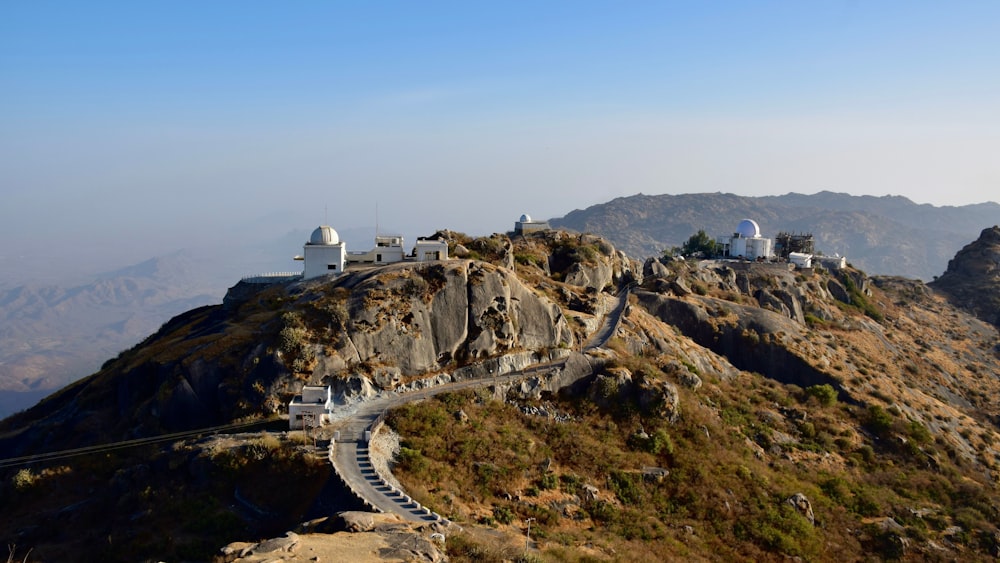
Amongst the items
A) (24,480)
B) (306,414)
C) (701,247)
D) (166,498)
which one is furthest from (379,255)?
(701,247)

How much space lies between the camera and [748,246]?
109438mm

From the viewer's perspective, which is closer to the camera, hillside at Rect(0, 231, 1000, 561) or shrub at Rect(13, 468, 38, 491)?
hillside at Rect(0, 231, 1000, 561)

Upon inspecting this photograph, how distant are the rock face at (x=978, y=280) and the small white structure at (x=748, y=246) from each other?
58416 mm

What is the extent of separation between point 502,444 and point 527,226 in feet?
190

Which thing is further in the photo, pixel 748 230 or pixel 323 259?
pixel 748 230

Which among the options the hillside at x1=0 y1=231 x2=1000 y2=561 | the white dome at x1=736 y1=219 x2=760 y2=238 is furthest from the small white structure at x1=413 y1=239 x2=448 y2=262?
the white dome at x1=736 y1=219 x2=760 y2=238

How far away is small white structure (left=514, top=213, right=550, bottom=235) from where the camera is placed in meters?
91.1

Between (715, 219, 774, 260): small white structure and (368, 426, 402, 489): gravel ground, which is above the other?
(715, 219, 774, 260): small white structure

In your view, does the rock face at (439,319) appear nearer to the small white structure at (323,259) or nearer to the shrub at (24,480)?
the small white structure at (323,259)

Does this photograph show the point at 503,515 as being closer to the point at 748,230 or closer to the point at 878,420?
the point at 878,420

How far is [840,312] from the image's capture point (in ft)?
322

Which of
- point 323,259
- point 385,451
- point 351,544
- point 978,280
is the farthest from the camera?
point 978,280

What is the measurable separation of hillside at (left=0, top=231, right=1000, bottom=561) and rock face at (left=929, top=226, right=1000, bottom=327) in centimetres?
8659

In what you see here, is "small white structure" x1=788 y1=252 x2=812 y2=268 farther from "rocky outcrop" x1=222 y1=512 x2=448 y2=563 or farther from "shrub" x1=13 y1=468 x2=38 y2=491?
"shrub" x1=13 y1=468 x2=38 y2=491
